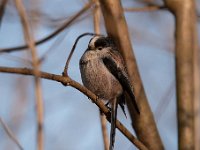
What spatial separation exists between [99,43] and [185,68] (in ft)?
2.07

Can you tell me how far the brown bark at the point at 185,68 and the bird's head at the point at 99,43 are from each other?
433mm

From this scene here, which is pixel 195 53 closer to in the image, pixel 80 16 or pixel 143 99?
pixel 143 99

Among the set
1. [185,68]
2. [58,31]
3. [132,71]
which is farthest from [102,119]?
[58,31]

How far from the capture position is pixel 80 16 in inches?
145

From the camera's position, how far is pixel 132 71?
3.36 m

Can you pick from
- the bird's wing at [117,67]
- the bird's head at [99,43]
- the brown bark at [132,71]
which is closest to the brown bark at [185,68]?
the brown bark at [132,71]

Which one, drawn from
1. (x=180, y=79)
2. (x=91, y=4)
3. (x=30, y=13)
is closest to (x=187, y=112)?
(x=180, y=79)

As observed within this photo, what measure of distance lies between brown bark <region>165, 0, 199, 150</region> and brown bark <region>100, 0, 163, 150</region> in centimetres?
19

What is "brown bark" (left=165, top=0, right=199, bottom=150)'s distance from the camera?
310 cm

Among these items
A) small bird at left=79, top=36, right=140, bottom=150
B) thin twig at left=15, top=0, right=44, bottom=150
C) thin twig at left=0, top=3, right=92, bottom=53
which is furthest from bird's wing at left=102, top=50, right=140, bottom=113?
thin twig at left=15, top=0, right=44, bottom=150

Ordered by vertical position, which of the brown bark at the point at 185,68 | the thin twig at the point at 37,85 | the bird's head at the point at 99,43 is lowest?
the thin twig at the point at 37,85

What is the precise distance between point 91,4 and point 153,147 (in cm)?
96

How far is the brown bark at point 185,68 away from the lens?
10.2ft

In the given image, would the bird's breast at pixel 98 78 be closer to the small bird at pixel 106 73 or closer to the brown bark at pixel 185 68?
the small bird at pixel 106 73
